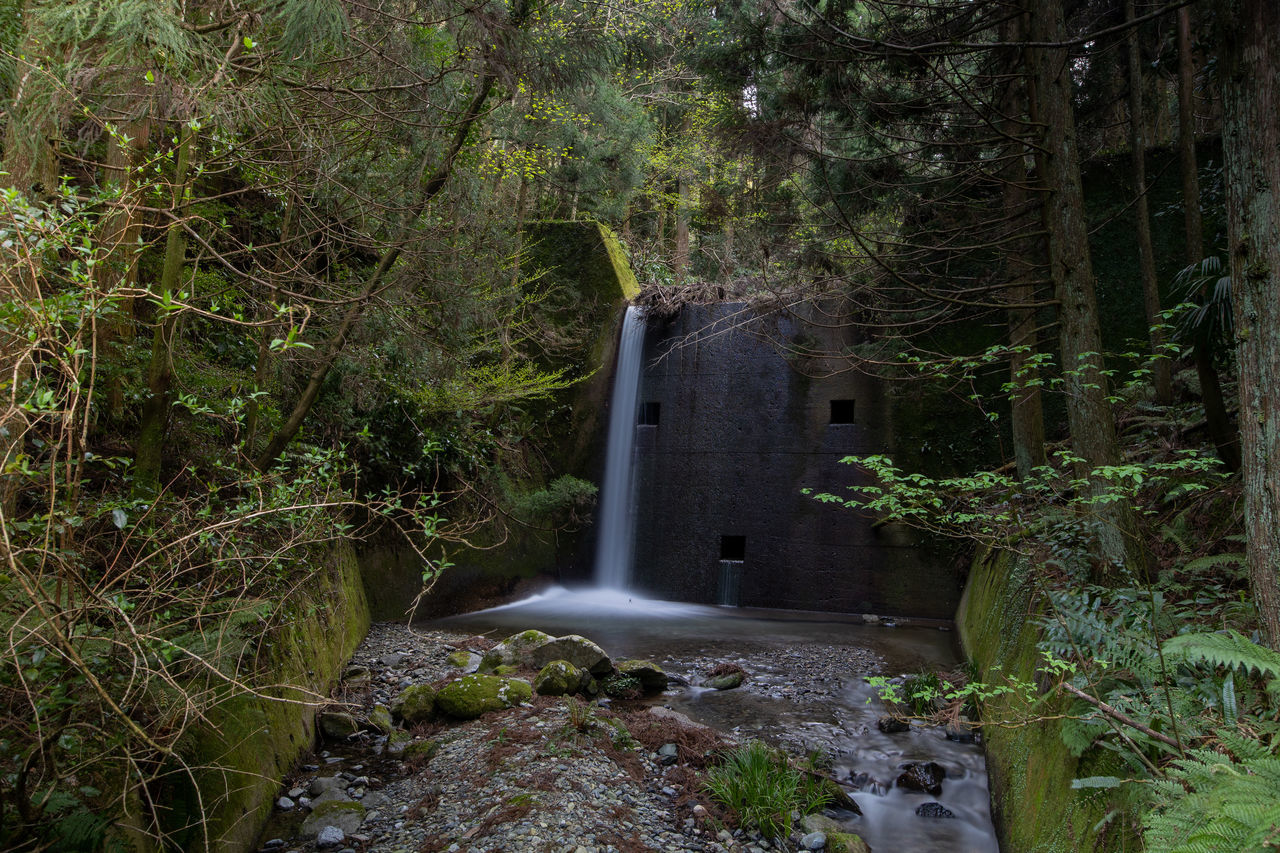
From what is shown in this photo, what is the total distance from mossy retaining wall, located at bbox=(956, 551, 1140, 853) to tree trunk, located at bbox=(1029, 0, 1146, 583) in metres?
0.61

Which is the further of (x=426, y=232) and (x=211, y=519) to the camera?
(x=426, y=232)

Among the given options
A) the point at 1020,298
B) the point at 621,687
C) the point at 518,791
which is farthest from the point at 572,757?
the point at 1020,298

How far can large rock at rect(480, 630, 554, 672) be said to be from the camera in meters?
6.15

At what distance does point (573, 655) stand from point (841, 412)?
5.99 m

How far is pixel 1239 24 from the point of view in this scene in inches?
108

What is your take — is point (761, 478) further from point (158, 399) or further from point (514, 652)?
point (158, 399)

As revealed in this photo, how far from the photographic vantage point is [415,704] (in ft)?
16.8

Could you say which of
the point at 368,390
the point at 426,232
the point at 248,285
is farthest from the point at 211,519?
the point at 368,390

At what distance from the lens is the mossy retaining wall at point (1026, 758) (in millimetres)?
2604

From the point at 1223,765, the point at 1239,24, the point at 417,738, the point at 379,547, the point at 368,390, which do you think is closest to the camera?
the point at 1223,765

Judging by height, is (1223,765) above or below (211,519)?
below

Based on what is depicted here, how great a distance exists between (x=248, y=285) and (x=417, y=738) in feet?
11.3

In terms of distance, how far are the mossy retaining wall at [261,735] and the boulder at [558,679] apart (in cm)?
156

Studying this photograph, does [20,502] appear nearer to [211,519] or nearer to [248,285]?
[211,519]
